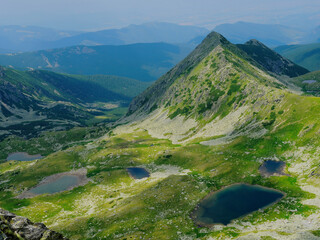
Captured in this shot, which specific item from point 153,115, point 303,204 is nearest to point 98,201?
point 303,204

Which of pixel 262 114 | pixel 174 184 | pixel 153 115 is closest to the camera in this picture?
pixel 174 184

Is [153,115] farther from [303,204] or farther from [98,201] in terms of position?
[303,204]

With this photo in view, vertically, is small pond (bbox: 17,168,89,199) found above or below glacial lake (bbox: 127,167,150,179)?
below

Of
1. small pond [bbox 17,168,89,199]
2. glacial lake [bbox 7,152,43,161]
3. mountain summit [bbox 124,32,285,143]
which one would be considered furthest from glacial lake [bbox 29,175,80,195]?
glacial lake [bbox 7,152,43,161]

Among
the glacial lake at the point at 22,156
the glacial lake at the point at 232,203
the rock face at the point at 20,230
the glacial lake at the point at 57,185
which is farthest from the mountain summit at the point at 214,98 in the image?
the rock face at the point at 20,230

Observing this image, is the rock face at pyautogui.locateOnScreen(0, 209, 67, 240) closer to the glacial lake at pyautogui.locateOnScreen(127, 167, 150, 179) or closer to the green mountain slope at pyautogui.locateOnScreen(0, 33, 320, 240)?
the green mountain slope at pyautogui.locateOnScreen(0, 33, 320, 240)

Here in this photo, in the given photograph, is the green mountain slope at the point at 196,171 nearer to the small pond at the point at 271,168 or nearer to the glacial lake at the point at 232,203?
the small pond at the point at 271,168
